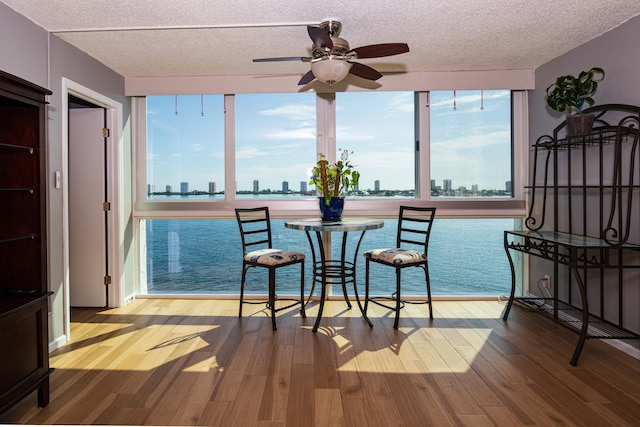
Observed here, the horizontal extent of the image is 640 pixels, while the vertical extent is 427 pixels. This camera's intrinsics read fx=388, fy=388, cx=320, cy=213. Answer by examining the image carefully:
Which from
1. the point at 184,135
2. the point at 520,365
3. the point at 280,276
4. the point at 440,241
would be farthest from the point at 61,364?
the point at 440,241

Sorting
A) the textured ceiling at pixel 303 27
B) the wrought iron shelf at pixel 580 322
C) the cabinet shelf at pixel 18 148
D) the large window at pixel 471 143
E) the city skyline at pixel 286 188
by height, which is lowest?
the wrought iron shelf at pixel 580 322

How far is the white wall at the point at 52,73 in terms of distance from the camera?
2545 mm

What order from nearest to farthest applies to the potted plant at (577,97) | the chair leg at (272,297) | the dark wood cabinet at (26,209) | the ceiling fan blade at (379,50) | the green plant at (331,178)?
the dark wood cabinet at (26,209) → the ceiling fan blade at (379,50) → the potted plant at (577,97) → the chair leg at (272,297) → the green plant at (331,178)

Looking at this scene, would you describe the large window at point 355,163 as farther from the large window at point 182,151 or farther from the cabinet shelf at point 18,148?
the cabinet shelf at point 18,148

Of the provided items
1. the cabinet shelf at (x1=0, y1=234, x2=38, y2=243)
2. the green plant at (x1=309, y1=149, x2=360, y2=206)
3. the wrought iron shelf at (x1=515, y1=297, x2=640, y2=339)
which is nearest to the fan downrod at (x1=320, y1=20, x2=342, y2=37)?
the green plant at (x1=309, y1=149, x2=360, y2=206)

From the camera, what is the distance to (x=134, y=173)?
421 cm

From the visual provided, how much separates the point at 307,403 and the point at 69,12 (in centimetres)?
293

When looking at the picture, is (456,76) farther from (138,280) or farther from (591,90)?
(138,280)

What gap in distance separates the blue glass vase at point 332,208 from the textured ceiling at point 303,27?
134 centimetres

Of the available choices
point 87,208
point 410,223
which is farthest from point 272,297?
point 87,208

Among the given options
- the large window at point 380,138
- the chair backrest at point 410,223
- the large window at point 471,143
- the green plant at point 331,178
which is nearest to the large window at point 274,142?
the large window at point 380,138

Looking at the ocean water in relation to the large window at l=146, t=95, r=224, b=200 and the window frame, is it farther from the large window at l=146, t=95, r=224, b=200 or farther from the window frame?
the large window at l=146, t=95, r=224, b=200

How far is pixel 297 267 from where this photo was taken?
4215mm

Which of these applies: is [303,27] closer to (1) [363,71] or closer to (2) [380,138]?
(1) [363,71]
